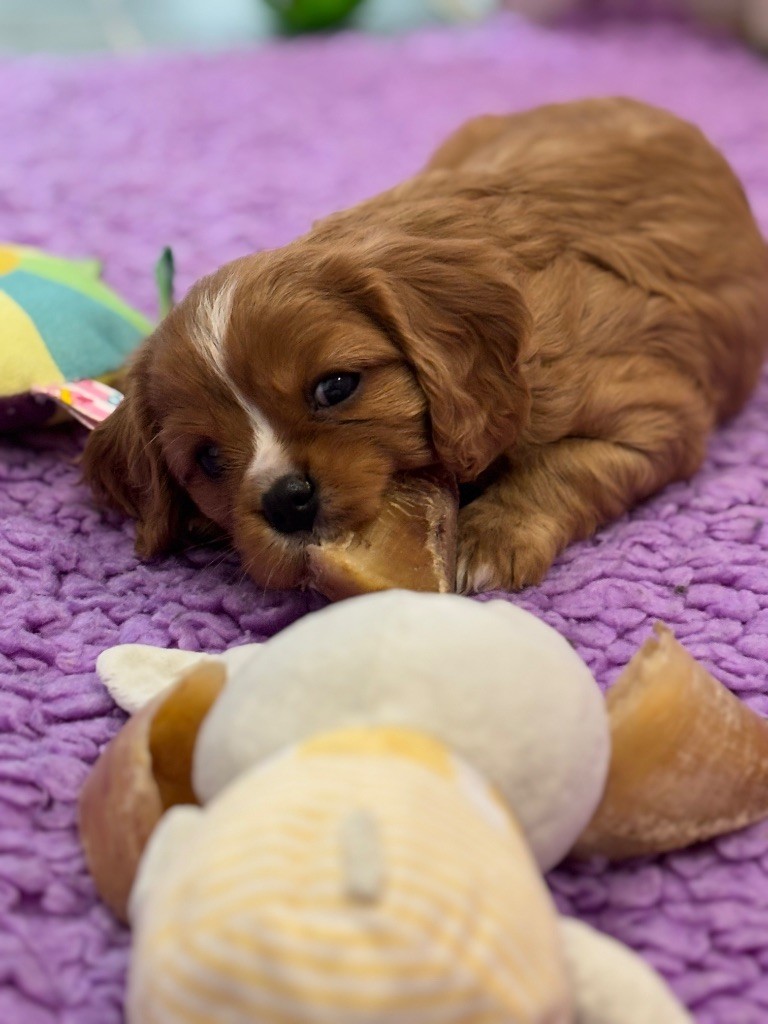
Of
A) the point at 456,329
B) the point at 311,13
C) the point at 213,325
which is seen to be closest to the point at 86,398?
the point at 213,325

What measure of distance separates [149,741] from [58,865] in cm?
27

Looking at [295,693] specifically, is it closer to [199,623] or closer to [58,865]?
[58,865]

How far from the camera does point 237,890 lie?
1184 millimetres

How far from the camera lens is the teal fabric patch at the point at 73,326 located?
2.89m

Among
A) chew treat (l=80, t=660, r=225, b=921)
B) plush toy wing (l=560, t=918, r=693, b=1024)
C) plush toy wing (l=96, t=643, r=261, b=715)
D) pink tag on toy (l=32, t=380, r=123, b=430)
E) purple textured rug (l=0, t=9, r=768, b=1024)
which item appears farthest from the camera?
pink tag on toy (l=32, t=380, r=123, b=430)

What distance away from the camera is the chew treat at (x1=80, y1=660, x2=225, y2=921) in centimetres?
156

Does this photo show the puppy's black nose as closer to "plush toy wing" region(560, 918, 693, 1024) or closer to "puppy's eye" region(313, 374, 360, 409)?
"puppy's eye" region(313, 374, 360, 409)

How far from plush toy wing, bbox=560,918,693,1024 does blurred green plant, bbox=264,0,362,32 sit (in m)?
6.04

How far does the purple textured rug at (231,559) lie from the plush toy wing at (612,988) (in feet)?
0.92

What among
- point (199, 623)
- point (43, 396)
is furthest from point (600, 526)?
point (43, 396)

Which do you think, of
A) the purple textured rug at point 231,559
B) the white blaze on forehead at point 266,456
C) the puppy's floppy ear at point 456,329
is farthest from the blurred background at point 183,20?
the white blaze on forehead at point 266,456

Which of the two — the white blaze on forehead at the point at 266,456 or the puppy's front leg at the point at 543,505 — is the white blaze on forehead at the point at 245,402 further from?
the puppy's front leg at the point at 543,505

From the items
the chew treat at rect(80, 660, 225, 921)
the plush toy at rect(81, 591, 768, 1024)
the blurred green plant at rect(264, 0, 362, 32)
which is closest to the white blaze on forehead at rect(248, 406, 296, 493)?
the plush toy at rect(81, 591, 768, 1024)

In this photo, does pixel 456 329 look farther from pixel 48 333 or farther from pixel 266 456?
pixel 48 333
